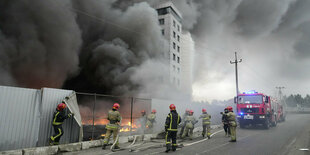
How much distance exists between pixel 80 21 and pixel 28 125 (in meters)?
15.9

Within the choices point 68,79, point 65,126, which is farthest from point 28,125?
point 68,79

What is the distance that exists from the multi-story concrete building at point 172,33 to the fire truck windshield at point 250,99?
19.7 metres

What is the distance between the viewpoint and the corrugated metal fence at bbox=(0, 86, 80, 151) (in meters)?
5.24

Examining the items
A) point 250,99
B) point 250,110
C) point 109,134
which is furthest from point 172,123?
point 250,99

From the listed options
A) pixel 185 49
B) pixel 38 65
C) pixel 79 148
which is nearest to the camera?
pixel 79 148

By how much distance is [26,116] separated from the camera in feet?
18.6

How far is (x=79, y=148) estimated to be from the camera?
643 cm

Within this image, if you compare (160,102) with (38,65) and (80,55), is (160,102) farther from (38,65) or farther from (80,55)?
(80,55)

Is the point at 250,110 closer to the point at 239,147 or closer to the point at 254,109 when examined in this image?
the point at 254,109

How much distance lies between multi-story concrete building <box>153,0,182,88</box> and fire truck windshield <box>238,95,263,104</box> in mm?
19696

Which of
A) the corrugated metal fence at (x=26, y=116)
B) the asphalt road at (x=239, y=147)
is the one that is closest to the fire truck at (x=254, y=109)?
the asphalt road at (x=239, y=147)

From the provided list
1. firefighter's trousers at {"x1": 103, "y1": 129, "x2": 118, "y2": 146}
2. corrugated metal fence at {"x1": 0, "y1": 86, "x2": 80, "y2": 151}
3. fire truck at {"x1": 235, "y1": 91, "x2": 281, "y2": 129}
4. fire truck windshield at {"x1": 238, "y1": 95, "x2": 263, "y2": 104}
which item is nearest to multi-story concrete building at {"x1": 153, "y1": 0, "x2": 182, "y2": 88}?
fire truck windshield at {"x1": 238, "y1": 95, "x2": 263, "y2": 104}

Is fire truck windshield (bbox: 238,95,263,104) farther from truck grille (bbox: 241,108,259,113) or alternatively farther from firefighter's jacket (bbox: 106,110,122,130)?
firefighter's jacket (bbox: 106,110,122,130)

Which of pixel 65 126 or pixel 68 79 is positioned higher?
pixel 68 79
